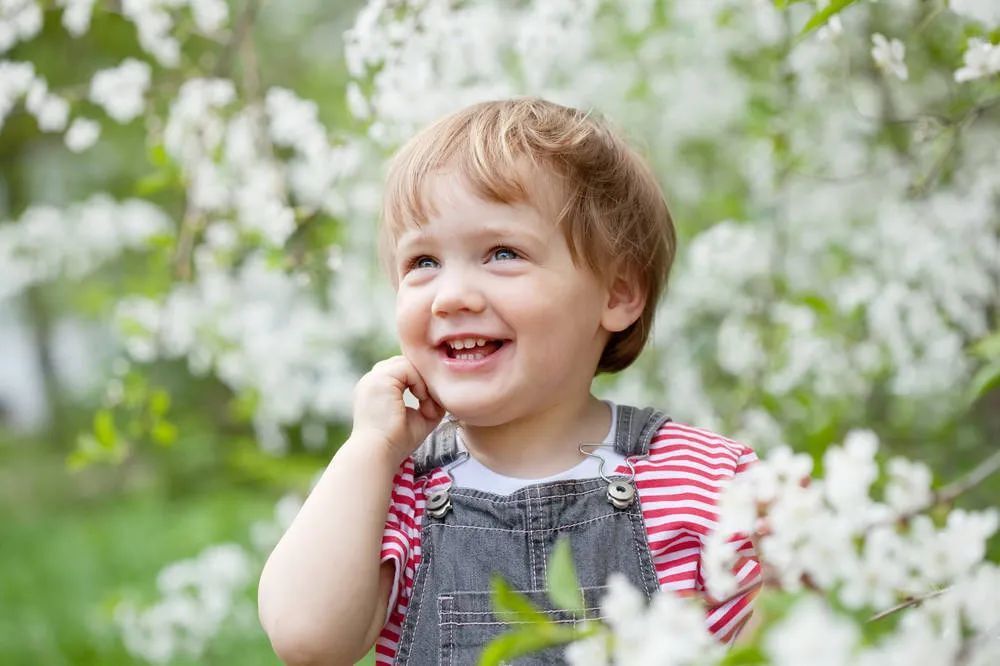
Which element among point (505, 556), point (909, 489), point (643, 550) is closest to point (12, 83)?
point (505, 556)

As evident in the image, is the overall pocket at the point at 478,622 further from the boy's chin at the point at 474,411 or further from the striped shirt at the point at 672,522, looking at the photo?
the boy's chin at the point at 474,411

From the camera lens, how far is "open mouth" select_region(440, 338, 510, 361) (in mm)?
1647

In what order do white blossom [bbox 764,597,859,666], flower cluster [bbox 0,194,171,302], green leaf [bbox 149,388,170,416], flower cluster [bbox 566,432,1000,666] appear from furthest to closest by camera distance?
flower cluster [bbox 0,194,171,302]
green leaf [bbox 149,388,170,416]
flower cluster [bbox 566,432,1000,666]
white blossom [bbox 764,597,859,666]

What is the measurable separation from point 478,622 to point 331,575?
198 millimetres

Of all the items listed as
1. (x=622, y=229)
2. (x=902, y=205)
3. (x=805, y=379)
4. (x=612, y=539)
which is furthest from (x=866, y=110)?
(x=612, y=539)

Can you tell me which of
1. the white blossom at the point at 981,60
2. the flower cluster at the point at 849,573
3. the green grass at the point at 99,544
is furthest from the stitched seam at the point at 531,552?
the green grass at the point at 99,544

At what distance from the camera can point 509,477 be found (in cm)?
169

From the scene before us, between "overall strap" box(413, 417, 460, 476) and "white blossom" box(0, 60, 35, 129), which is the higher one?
"white blossom" box(0, 60, 35, 129)

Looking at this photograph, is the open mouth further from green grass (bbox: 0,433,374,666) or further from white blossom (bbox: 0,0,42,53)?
green grass (bbox: 0,433,374,666)

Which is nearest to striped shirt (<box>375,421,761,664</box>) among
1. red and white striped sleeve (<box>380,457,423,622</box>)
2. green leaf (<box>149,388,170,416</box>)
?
red and white striped sleeve (<box>380,457,423,622</box>)

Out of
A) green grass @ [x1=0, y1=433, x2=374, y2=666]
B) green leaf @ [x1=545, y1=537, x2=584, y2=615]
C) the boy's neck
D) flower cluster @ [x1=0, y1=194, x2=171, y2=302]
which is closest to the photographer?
green leaf @ [x1=545, y1=537, x2=584, y2=615]

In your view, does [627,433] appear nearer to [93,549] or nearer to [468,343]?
[468,343]

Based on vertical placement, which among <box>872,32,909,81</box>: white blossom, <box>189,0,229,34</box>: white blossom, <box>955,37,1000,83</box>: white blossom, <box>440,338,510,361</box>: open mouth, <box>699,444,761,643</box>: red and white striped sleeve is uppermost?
<box>189,0,229,34</box>: white blossom

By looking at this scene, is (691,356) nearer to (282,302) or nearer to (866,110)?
(866,110)
